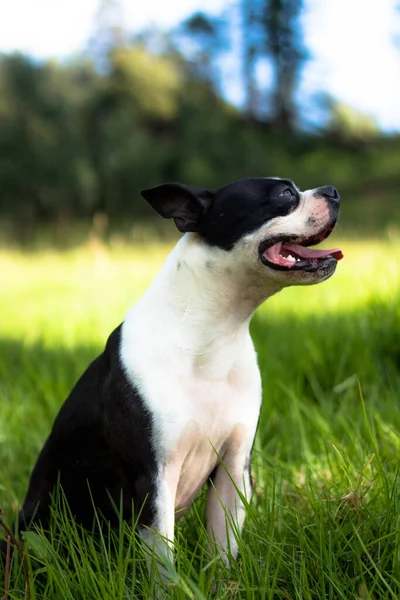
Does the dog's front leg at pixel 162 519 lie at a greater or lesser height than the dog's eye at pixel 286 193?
lesser

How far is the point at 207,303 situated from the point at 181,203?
1.03ft

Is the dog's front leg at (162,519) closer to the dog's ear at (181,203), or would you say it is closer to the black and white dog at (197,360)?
the black and white dog at (197,360)

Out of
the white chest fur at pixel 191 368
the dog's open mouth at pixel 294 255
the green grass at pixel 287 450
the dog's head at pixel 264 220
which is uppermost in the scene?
the dog's head at pixel 264 220

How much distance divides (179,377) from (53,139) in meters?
23.2

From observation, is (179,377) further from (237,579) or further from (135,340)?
(237,579)

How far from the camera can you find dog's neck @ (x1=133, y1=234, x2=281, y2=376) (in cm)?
209

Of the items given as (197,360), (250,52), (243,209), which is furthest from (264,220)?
(250,52)

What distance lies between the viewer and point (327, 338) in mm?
4160

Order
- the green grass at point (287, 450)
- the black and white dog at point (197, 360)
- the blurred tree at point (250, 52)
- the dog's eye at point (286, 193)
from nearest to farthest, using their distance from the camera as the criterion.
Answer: the green grass at point (287, 450)
the black and white dog at point (197, 360)
the dog's eye at point (286, 193)
the blurred tree at point (250, 52)

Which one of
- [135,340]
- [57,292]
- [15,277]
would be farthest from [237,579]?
[15,277]

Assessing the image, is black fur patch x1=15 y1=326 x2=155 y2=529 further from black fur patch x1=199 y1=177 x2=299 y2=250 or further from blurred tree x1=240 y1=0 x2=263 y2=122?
blurred tree x1=240 y1=0 x2=263 y2=122

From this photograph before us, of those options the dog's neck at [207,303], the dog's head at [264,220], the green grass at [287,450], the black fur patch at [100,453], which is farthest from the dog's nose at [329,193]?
the black fur patch at [100,453]

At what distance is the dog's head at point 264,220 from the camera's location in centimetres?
208

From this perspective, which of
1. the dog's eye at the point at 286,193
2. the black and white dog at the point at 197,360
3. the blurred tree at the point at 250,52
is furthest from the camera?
the blurred tree at the point at 250,52
